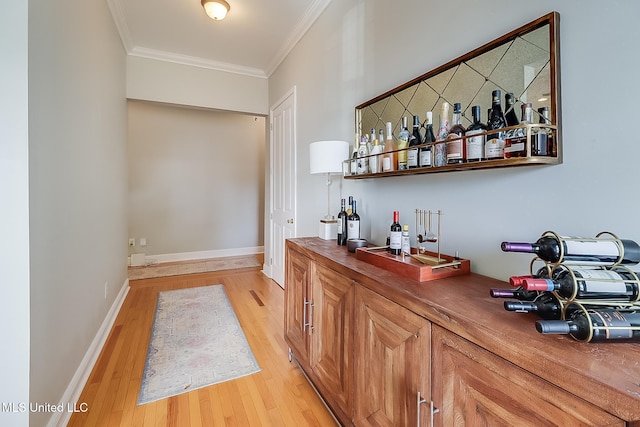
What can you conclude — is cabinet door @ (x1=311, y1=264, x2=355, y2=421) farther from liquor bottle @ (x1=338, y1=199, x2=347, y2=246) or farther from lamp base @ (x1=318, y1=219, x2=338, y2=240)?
lamp base @ (x1=318, y1=219, x2=338, y2=240)

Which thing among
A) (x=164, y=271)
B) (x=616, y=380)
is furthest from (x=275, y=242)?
(x=616, y=380)

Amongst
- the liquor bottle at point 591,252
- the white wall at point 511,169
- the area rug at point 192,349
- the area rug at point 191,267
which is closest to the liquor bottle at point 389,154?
the white wall at point 511,169

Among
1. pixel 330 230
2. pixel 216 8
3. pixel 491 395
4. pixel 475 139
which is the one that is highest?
pixel 216 8

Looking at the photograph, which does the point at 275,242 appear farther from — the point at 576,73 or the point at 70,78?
the point at 576,73

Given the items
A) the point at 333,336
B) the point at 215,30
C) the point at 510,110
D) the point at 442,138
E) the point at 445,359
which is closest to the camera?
the point at 445,359

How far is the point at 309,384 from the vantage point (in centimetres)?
190

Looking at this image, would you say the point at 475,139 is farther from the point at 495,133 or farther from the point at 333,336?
the point at 333,336

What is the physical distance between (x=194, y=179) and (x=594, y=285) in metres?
5.60

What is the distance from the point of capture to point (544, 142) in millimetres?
1009

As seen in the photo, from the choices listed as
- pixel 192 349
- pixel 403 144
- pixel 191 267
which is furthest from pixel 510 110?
pixel 191 267

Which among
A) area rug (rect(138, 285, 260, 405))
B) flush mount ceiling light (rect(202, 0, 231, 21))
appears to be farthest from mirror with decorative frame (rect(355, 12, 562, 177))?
flush mount ceiling light (rect(202, 0, 231, 21))

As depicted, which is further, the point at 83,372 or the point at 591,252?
the point at 83,372

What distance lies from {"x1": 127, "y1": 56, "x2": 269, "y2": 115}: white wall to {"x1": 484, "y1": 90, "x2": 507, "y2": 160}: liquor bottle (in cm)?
356

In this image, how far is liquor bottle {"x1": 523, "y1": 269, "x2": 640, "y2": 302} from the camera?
2.25ft
